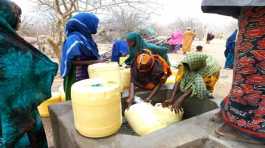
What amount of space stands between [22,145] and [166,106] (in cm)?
124

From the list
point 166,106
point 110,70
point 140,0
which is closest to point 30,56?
point 110,70

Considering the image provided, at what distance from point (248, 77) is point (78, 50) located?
70.5 inches

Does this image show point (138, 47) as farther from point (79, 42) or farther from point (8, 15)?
point (8, 15)

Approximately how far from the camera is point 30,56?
1.89 metres

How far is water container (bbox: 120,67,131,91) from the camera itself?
2.92 metres

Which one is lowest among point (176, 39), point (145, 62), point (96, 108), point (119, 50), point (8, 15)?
point (96, 108)

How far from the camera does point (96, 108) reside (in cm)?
183

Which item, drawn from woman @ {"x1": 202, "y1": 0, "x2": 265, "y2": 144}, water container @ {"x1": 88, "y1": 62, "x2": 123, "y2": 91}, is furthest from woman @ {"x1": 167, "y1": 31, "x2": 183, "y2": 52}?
woman @ {"x1": 202, "y1": 0, "x2": 265, "y2": 144}

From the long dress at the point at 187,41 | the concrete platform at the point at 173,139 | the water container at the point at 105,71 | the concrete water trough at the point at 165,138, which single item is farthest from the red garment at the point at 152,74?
the long dress at the point at 187,41

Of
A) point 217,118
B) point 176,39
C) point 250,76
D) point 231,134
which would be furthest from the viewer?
point 176,39

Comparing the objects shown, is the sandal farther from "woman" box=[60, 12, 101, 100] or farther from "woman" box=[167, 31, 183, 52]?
"woman" box=[167, 31, 183, 52]

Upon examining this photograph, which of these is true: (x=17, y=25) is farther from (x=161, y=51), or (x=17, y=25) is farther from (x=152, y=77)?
(x=161, y=51)

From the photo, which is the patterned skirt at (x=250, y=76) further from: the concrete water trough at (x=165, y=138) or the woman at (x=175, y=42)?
the woman at (x=175, y=42)

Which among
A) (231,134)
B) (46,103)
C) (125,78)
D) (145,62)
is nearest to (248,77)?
(231,134)
